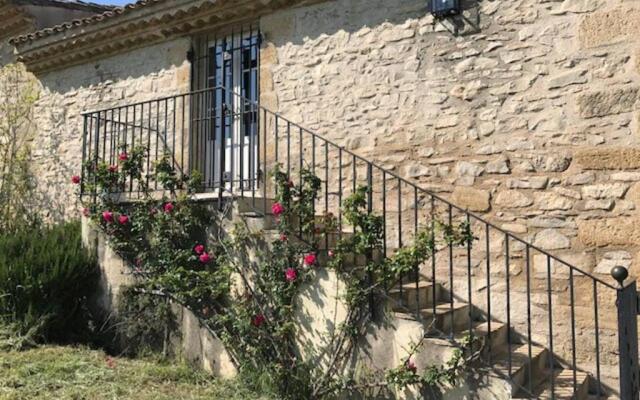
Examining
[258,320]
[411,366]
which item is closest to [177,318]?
[258,320]

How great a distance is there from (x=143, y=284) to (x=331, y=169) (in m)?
2.15

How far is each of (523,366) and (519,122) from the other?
2057 millimetres

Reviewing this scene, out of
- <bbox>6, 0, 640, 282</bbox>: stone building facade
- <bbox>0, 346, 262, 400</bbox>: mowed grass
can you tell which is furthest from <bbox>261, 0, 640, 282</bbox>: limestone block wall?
<bbox>0, 346, 262, 400</bbox>: mowed grass

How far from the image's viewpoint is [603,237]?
172 inches

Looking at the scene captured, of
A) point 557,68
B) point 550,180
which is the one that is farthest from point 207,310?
point 557,68

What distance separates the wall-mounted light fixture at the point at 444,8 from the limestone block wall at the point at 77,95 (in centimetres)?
319

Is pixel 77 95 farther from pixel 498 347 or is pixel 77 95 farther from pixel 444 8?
pixel 498 347

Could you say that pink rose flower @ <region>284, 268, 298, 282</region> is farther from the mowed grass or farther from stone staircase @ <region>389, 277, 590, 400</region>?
the mowed grass

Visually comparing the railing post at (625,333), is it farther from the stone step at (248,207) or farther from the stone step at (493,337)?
the stone step at (248,207)

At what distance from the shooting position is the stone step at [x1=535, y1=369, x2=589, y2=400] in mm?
3709

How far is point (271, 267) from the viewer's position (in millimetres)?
4410

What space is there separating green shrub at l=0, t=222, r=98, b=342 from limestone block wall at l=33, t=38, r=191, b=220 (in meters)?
2.27

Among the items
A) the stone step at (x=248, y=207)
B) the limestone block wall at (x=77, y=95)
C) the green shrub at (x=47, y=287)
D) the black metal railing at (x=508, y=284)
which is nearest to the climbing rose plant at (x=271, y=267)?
the stone step at (x=248, y=207)

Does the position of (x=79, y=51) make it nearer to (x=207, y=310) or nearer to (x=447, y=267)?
(x=207, y=310)
